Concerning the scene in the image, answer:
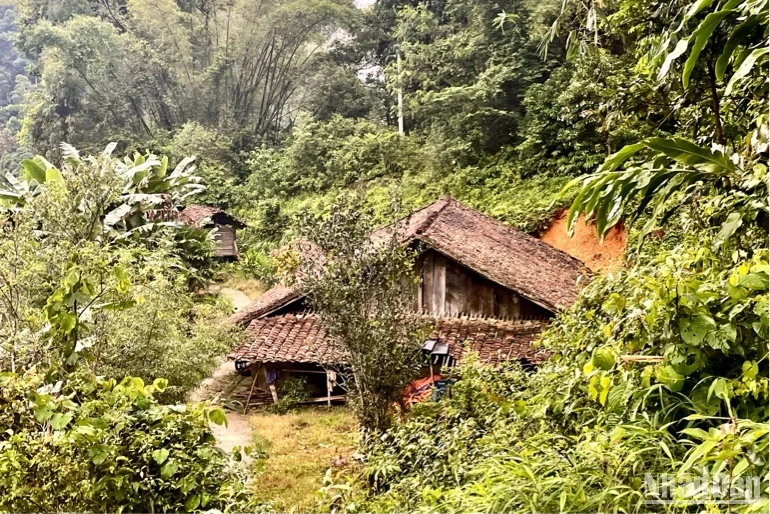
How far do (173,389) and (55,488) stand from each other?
13.9ft

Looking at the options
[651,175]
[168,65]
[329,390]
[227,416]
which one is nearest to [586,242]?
[329,390]

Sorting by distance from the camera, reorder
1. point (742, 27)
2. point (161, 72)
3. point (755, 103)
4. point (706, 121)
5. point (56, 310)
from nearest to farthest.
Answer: point (742, 27)
point (56, 310)
point (755, 103)
point (706, 121)
point (161, 72)

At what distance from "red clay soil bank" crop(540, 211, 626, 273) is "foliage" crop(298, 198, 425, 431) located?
24.2ft

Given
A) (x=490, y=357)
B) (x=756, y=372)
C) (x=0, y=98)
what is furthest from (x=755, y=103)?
(x=0, y=98)

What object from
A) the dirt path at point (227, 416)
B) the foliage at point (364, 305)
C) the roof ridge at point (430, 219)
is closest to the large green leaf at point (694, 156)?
the foliage at point (364, 305)

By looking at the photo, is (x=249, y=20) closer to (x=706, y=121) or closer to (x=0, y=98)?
(x=0, y=98)

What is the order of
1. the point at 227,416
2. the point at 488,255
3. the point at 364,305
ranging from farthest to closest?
1. the point at 227,416
2. the point at 488,255
3. the point at 364,305

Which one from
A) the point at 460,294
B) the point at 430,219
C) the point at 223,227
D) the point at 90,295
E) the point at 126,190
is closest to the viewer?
the point at 90,295

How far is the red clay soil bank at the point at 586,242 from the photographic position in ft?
38.1

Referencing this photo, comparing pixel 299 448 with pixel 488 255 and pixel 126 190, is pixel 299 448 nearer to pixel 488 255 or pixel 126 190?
pixel 488 255

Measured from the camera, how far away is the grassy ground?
570 centimetres

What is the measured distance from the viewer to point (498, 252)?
9516 mm

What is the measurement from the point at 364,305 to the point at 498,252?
200 inches

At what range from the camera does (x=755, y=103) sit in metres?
2.49
